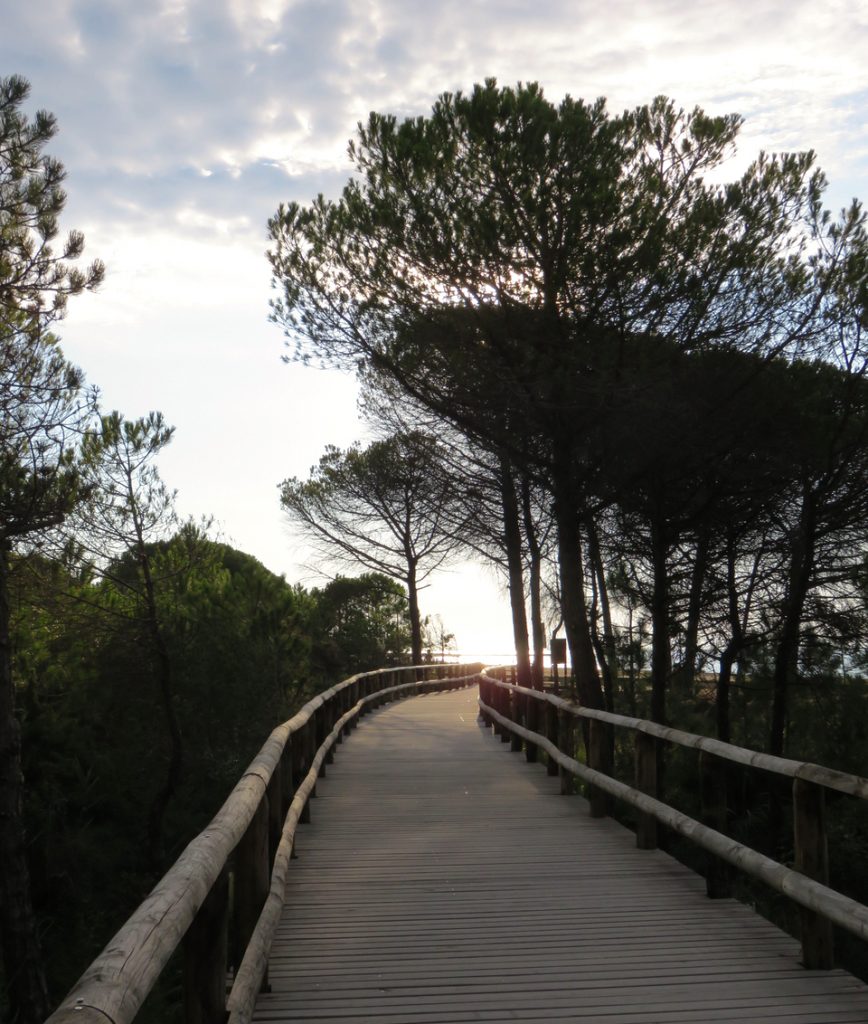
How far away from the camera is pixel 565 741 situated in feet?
34.7

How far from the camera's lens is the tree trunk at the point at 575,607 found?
1587 cm

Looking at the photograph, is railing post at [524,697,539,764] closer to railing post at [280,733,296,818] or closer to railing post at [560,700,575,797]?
railing post at [560,700,575,797]

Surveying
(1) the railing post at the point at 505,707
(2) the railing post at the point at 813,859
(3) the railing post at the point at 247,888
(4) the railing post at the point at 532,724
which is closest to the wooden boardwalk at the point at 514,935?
(2) the railing post at the point at 813,859

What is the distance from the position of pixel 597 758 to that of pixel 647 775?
1.62m

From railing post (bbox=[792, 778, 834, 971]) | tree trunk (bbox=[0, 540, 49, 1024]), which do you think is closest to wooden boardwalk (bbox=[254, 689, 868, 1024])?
railing post (bbox=[792, 778, 834, 971])

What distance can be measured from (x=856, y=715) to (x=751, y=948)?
34.2ft

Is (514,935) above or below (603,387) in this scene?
below

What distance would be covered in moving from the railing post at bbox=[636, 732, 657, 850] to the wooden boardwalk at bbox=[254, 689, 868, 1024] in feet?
0.48

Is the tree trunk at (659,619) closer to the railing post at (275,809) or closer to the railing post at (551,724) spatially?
the railing post at (551,724)

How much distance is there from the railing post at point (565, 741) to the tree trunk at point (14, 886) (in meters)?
5.37

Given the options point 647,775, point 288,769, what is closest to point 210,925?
point 647,775

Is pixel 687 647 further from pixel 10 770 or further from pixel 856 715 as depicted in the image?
pixel 10 770

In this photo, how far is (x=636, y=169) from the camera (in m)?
14.5

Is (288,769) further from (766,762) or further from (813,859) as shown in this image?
(813,859)
